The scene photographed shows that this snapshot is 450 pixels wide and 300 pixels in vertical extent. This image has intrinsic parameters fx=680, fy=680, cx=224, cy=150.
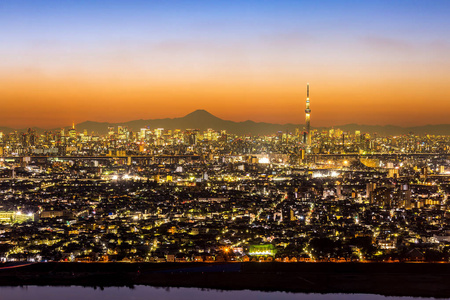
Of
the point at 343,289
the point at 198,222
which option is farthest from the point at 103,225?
the point at 343,289

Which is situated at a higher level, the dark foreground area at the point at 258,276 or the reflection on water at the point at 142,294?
the dark foreground area at the point at 258,276

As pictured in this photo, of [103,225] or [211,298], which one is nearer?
[211,298]

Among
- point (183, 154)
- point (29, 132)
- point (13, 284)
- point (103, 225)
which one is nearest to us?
point (13, 284)

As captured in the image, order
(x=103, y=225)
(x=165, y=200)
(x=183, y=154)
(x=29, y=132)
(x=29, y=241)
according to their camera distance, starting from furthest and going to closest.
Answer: (x=29, y=132), (x=183, y=154), (x=165, y=200), (x=103, y=225), (x=29, y=241)

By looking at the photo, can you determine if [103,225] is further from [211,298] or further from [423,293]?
[423,293]

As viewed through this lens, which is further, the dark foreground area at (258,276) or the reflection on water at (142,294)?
the dark foreground area at (258,276)
